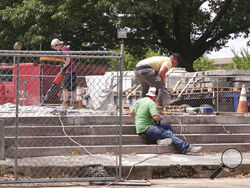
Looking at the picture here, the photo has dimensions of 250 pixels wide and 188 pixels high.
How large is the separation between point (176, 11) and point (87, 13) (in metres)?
4.71

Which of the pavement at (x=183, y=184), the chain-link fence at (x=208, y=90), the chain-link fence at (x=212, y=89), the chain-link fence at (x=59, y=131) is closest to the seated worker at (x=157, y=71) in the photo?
the chain-link fence at (x=59, y=131)

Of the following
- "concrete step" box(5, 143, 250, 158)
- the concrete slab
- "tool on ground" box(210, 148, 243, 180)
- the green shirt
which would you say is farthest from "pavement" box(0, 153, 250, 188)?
"tool on ground" box(210, 148, 243, 180)

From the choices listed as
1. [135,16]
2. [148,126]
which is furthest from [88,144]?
[135,16]

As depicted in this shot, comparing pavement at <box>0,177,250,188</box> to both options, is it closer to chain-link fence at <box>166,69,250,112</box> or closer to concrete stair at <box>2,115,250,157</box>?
concrete stair at <box>2,115,250,157</box>

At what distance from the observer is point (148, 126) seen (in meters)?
9.29

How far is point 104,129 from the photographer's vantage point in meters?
9.59

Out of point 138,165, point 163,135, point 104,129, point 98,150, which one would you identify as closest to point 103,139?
point 104,129

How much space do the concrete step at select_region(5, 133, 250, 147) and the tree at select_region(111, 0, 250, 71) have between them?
14472 mm

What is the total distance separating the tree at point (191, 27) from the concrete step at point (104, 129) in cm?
1410

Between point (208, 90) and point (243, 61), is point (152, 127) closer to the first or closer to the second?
point (208, 90)

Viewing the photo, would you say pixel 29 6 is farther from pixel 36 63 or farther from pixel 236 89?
pixel 236 89

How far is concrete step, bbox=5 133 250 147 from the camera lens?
28.9 feet

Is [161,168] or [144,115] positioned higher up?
[144,115]

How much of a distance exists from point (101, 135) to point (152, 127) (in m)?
1.01
